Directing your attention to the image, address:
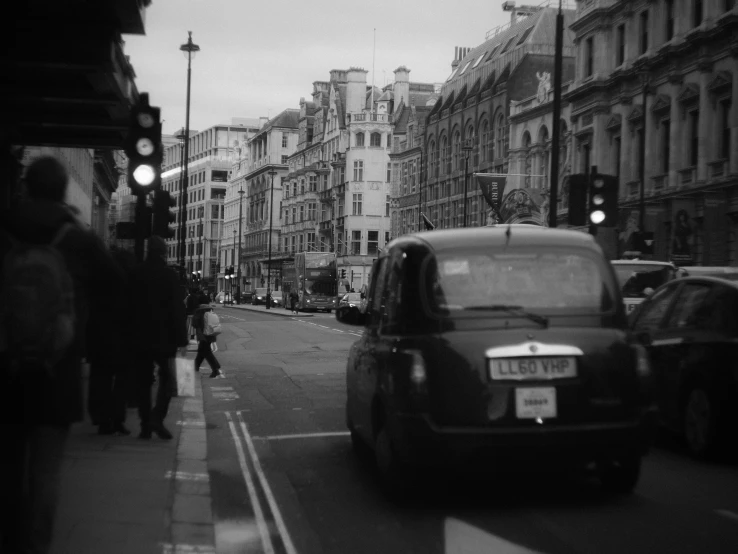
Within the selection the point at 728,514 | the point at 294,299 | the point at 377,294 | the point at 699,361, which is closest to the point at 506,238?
the point at 377,294

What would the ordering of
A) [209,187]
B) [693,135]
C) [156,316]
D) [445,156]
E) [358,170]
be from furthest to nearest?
[209,187] → [358,170] → [445,156] → [693,135] → [156,316]

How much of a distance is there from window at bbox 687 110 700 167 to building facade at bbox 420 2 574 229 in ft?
52.7

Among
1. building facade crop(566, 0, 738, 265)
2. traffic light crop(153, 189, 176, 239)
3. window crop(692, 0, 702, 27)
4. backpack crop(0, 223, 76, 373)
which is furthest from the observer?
window crop(692, 0, 702, 27)

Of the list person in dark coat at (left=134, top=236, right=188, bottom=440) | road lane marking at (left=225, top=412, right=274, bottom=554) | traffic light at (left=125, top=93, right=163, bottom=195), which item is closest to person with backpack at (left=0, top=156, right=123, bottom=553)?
road lane marking at (left=225, top=412, right=274, bottom=554)

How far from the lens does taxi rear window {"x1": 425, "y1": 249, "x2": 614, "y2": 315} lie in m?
7.89

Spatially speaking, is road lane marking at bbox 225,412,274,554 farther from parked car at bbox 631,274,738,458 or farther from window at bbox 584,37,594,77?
window at bbox 584,37,594,77

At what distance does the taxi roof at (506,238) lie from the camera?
8.19 m

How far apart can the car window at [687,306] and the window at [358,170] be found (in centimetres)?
10349

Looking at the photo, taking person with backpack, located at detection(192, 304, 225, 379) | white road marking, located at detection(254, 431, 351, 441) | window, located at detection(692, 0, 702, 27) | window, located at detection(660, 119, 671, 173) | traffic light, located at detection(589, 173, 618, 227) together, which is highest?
window, located at detection(692, 0, 702, 27)

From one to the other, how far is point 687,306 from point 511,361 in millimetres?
3818

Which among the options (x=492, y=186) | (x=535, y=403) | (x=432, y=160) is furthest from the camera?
(x=432, y=160)

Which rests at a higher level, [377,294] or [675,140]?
[675,140]

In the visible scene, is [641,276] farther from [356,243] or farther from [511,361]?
[356,243]

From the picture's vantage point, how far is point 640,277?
2278 cm
